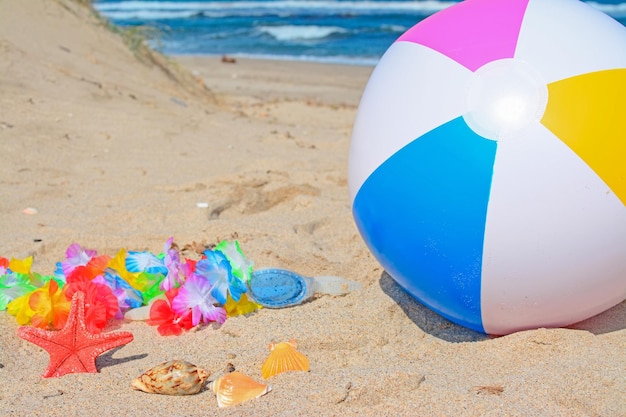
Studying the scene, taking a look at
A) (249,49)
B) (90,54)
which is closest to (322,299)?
(90,54)

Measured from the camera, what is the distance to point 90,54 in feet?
25.4

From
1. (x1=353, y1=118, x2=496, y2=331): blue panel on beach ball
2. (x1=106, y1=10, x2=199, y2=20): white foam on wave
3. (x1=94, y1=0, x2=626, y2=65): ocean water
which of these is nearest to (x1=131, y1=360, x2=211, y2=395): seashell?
(x1=353, y1=118, x2=496, y2=331): blue panel on beach ball

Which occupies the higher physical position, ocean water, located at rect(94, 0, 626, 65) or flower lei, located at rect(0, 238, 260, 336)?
flower lei, located at rect(0, 238, 260, 336)

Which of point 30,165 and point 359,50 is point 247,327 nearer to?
point 30,165

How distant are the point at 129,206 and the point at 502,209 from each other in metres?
2.76

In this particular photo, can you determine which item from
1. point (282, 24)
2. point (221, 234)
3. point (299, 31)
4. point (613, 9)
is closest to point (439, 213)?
point (221, 234)

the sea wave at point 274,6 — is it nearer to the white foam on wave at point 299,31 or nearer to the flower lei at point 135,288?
the white foam on wave at point 299,31

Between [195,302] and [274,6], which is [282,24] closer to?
[274,6]

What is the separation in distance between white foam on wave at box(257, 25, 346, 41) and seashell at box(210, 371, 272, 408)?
1512cm

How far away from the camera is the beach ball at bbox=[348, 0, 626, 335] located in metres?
2.53

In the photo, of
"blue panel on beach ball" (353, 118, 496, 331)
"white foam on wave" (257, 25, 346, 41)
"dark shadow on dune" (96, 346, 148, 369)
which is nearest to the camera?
"blue panel on beach ball" (353, 118, 496, 331)

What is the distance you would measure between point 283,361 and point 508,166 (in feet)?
3.63

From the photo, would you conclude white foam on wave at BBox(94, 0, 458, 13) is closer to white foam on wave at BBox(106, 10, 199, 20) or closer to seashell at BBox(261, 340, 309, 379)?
white foam on wave at BBox(106, 10, 199, 20)

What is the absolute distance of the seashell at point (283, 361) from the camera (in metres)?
2.67
